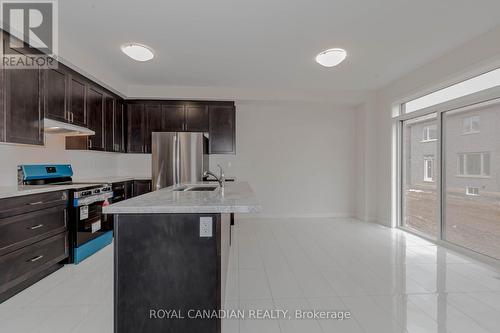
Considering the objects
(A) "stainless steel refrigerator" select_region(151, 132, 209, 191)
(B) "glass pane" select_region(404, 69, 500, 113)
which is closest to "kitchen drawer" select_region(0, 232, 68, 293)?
(A) "stainless steel refrigerator" select_region(151, 132, 209, 191)

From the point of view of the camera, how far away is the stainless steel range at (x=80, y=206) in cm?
305

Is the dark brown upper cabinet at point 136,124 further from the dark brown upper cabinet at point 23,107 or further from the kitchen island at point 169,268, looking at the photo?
the kitchen island at point 169,268

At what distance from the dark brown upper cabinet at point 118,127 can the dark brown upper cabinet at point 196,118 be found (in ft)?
4.05

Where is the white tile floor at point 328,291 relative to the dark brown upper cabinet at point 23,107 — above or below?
below

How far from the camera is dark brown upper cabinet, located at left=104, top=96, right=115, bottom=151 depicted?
4418 mm

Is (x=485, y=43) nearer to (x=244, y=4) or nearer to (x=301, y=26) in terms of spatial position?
(x=301, y=26)

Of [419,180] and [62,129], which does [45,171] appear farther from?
[419,180]

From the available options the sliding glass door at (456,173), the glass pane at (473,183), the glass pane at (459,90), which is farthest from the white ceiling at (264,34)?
the glass pane at (473,183)

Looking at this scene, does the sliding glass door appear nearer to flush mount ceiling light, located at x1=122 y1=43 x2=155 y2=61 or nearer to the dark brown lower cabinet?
flush mount ceiling light, located at x1=122 y1=43 x2=155 y2=61

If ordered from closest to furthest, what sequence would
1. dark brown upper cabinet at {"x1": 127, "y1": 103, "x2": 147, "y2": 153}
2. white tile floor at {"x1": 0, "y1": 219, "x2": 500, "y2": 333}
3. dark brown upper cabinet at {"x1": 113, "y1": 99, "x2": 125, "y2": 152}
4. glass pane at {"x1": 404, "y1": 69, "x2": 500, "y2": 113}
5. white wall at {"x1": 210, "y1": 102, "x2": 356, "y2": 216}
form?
white tile floor at {"x1": 0, "y1": 219, "x2": 500, "y2": 333} < glass pane at {"x1": 404, "y1": 69, "x2": 500, "y2": 113} < dark brown upper cabinet at {"x1": 113, "y1": 99, "x2": 125, "y2": 152} < dark brown upper cabinet at {"x1": 127, "y1": 103, "x2": 147, "y2": 153} < white wall at {"x1": 210, "y1": 102, "x2": 356, "y2": 216}

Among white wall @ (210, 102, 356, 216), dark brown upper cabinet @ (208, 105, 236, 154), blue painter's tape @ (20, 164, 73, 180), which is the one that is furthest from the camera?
white wall @ (210, 102, 356, 216)

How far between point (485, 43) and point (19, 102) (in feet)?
17.3

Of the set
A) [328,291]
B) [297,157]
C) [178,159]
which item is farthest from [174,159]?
[328,291]

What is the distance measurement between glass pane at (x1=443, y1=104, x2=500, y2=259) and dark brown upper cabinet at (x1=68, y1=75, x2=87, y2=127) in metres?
5.33
